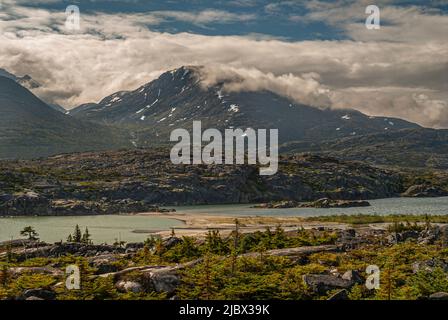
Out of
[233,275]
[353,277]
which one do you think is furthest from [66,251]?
[353,277]


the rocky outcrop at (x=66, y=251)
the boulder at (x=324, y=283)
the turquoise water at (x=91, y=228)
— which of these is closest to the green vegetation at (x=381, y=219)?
the turquoise water at (x=91, y=228)

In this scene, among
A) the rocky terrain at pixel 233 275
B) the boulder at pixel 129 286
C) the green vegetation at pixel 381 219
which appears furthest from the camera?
the green vegetation at pixel 381 219

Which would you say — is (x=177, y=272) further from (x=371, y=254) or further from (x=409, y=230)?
(x=409, y=230)

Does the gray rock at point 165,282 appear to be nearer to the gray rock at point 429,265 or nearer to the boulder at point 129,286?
the boulder at point 129,286

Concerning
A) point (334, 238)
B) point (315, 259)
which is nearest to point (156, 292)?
point (315, 259)

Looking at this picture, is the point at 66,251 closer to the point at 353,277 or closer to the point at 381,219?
the point at 353,277

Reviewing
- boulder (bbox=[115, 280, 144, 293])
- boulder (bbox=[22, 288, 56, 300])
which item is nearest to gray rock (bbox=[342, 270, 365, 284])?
boulder (bbox=[115, 280, 144, 293])

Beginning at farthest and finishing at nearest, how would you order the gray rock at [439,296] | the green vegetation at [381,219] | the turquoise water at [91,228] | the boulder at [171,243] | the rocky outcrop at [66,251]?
the green vegetation at [381,219] → the turquoise water at [91,228] → the rocky outcrop at [66,251] → the boulder at [171,243] → the gray rock at [439,296]

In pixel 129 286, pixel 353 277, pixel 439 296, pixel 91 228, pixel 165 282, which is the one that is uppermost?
pixel 439 296
